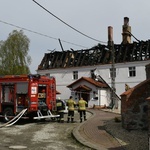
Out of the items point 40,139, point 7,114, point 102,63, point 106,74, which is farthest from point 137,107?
point 102,63

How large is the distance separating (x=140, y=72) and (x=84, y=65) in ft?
27.4

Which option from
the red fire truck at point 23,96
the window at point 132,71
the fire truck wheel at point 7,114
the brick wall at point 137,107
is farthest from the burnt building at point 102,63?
the brick wall at point 137,107

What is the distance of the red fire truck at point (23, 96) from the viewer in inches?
663

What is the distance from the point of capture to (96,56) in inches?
1693

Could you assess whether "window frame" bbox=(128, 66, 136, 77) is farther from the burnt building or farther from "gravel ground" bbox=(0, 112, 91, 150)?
"gravel ground" bbox=(0, 112, 91, 150)

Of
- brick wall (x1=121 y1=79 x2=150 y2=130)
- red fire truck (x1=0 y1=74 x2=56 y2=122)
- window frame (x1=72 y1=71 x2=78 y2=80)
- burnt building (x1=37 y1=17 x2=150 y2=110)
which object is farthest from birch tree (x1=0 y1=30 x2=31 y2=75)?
brick wall (x1=121 y1=79 x2=150 y2=130)

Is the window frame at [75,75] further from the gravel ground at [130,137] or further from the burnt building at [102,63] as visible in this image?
the gravel ground at [130,137]

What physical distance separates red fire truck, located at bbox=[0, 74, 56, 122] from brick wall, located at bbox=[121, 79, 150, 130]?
5.56m

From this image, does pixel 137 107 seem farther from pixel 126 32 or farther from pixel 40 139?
pixel 126 32

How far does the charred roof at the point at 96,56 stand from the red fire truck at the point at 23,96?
927 inches

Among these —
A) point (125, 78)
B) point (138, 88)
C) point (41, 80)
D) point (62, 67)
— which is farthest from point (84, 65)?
point (138, 88)

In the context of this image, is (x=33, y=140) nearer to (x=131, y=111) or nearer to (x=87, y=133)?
(x=87, y=133)

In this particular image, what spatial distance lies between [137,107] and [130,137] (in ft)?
6.96

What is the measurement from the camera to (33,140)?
11586 mm
